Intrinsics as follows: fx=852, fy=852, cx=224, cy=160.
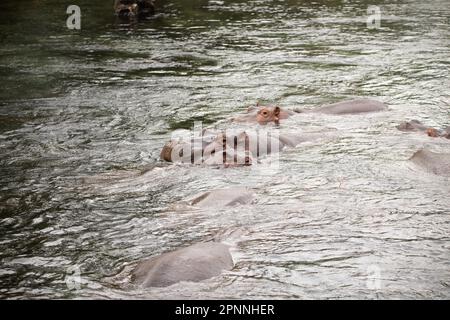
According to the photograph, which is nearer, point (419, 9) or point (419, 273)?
point (419, 273)

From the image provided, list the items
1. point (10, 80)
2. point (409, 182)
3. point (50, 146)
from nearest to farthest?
point (409, 182) < point (50, 146) < point (10, 80)

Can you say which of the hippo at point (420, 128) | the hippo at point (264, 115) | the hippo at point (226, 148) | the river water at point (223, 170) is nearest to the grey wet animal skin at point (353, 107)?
the river water at point (223, 170)

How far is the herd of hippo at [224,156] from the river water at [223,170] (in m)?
0.12

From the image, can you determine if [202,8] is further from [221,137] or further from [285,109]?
[221,137]

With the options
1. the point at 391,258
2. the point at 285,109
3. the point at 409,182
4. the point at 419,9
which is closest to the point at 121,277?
the point at 391,258

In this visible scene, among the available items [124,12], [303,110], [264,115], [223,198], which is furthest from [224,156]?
[124,12]

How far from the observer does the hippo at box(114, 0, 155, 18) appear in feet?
69.5

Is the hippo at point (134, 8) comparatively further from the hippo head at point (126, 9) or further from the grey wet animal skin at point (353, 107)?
the grey wet animal skin at point (353, 107)

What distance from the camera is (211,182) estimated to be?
857 centimetres

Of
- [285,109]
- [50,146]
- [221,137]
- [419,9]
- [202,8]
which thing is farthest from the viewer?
[202,8]

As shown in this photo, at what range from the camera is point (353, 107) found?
11281 mm

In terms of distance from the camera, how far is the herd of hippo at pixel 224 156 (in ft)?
20.2

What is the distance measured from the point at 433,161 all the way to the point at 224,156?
7.18 ft
